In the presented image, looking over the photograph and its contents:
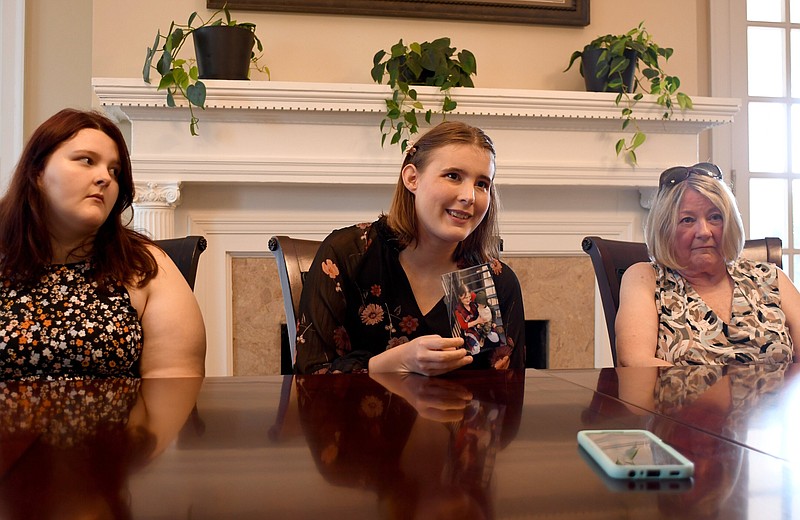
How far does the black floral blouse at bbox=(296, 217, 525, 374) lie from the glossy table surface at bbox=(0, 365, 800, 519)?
0.43m

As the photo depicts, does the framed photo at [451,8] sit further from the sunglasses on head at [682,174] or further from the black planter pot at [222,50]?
the sunglasses on head at [682,174]

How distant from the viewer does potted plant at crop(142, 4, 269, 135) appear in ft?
8.38

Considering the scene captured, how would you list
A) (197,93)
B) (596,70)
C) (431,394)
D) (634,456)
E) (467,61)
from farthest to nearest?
(596,70) < (467,61) < (197,93) < (431,394) < (634,456)

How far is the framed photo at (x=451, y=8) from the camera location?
286 cm

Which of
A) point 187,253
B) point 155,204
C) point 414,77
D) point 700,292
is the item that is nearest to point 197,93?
point 155,204

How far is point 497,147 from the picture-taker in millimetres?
2848

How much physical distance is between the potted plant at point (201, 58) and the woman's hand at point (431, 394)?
1.73 meters

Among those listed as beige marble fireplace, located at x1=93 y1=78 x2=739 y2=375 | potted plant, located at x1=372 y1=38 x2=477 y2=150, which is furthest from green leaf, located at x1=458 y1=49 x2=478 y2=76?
beige marble fireplace, located at x1=93 y1=78 x2=739 y2=375

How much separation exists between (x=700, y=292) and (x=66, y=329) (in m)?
1.48

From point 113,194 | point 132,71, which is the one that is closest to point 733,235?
point 113,194

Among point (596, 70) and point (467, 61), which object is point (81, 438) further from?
point (596, 70)

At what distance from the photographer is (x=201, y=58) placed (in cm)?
267

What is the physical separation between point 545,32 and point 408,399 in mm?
2446

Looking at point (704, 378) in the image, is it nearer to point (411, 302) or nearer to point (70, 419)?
point (411, 302)
